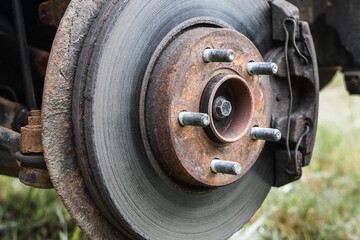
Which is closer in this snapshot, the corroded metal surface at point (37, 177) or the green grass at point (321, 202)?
the corroded metal surface at point (37, 177)

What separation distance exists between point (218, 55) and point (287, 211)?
1.46 meters

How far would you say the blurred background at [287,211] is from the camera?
7.05ft

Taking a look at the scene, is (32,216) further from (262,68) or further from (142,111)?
(262,68)

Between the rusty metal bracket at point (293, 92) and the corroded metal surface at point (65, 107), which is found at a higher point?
the corroded metal surface at point (65, 107)

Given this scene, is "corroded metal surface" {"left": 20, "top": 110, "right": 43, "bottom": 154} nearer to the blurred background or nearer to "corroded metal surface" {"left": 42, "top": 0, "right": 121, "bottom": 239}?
"corroded metal surface" {"left": 42, "top": 0, "right": 121, "bottom": 239}

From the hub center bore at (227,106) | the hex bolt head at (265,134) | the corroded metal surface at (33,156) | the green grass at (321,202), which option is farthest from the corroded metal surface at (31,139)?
the green grass at (321,202)

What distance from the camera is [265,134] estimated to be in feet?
3.94

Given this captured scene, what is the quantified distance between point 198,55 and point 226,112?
16 centimetres

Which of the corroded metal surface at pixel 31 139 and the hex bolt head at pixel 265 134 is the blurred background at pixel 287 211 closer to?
the corroded metal surface at pixel 31 139

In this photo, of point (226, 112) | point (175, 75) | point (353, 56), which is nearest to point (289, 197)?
point (353, 56)

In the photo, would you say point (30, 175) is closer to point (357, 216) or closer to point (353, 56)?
point (353, 56)

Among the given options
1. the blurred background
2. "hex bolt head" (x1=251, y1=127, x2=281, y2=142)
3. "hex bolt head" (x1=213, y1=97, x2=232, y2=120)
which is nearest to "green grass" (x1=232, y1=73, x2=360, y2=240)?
the blurred background

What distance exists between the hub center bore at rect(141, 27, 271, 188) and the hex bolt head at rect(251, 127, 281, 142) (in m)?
0.02

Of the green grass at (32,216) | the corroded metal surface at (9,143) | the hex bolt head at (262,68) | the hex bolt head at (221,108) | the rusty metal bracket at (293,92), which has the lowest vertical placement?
the green grass at (32,216)
